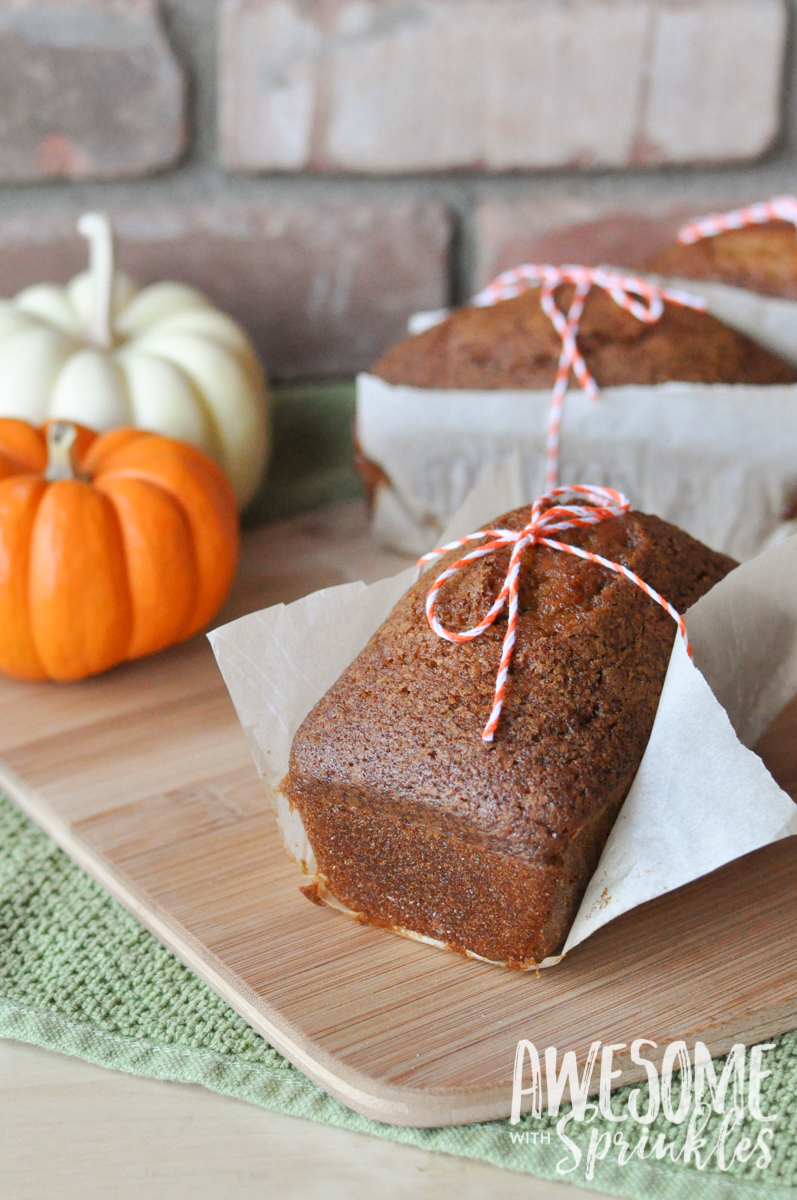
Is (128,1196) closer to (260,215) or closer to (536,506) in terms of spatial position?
(536,506)

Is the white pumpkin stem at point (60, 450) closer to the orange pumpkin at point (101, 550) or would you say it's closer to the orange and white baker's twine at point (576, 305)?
the orange pumpkin at point (101, 550)

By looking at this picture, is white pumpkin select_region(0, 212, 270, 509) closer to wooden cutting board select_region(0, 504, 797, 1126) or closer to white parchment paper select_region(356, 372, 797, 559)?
white parchment paper select_region(356, 372, 797, 559)

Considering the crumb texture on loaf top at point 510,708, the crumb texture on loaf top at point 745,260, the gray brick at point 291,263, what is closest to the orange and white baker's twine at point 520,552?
the crumb texture on loaf top at point 510,708

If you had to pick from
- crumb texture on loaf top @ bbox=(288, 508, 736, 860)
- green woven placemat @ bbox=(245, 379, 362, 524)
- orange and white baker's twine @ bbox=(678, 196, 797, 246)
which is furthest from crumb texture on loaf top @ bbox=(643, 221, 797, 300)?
crumb texture on loaf top @ bbox=(288, 508, 736, 860)

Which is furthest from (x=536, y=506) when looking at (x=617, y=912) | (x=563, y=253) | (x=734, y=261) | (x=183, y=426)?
(x=563, y=253)

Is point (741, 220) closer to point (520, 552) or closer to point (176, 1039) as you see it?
point (520, 552)

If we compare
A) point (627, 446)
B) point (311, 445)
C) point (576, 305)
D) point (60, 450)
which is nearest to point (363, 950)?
point (60, 450)
